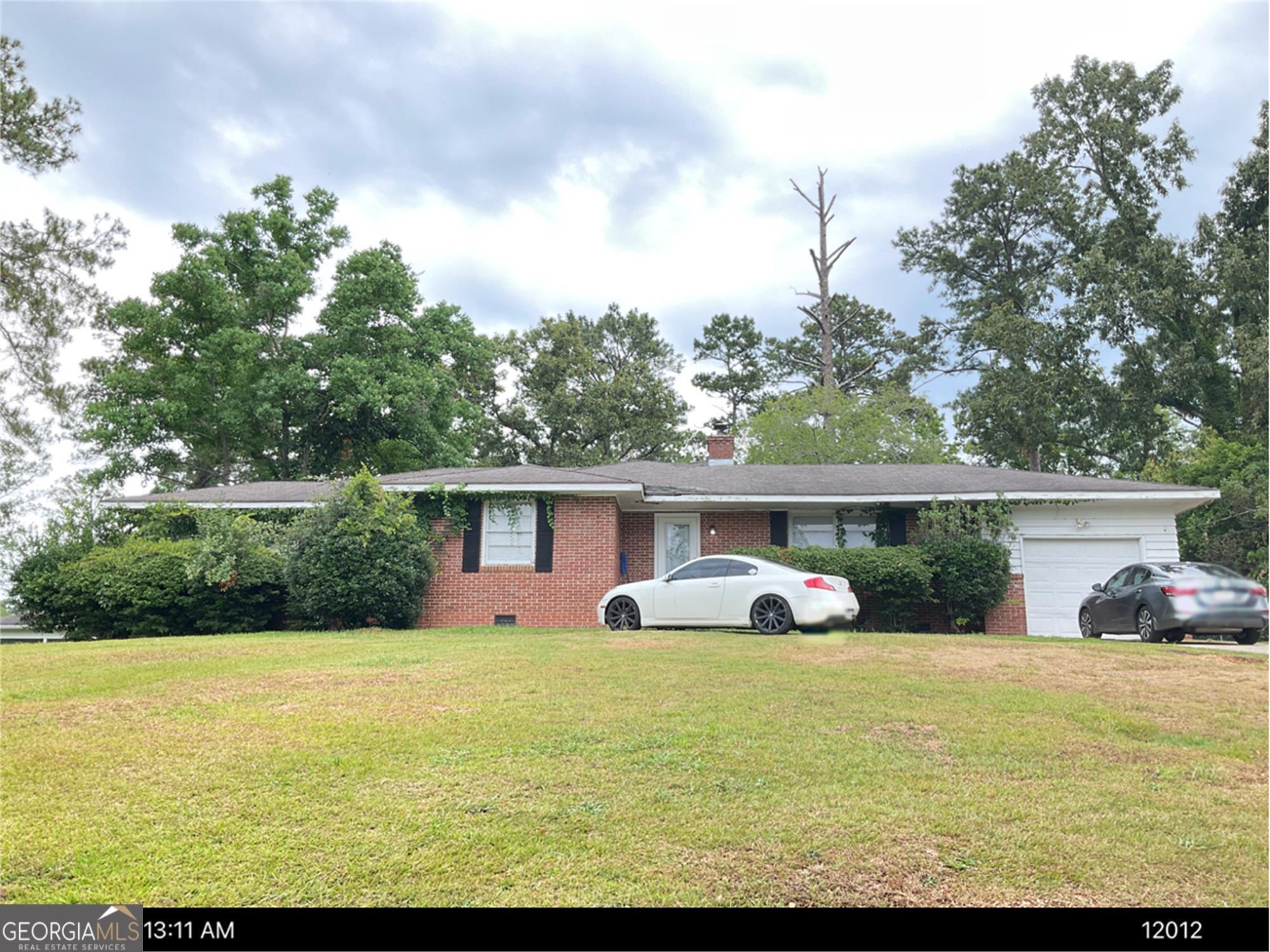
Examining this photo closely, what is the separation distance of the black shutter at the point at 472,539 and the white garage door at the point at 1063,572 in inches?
438

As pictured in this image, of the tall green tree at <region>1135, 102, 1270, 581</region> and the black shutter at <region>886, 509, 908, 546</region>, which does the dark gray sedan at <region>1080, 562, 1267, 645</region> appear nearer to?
the black shutter at <region>886, 509, 908, 546</region>

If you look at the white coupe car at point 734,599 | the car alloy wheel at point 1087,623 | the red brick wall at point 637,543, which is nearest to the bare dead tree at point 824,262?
the red brick wall at point 637,543

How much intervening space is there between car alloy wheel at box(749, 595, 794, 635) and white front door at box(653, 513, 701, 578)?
5806 millimetres

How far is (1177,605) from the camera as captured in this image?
20.1 feet

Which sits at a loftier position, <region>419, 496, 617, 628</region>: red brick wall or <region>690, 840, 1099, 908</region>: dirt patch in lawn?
<region>419, 496, 617, 628</region>: red brick wall

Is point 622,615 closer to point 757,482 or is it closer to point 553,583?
point 553,583

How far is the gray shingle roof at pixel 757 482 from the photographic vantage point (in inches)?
653

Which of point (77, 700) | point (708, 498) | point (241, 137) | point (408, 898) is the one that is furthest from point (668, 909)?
point (708, 498)

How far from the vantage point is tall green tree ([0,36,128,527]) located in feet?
68.8

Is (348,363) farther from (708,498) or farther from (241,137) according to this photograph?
(241,137)

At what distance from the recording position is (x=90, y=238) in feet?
75.3

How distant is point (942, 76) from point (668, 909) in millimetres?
6196

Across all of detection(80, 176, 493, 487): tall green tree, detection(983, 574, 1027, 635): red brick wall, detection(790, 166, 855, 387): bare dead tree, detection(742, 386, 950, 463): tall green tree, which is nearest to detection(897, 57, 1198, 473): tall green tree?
detection(742, 386, 950, 463): tall green tree

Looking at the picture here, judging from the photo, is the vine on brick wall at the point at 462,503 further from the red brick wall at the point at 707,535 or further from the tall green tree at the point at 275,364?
the tall green tree at the point at 275,364
